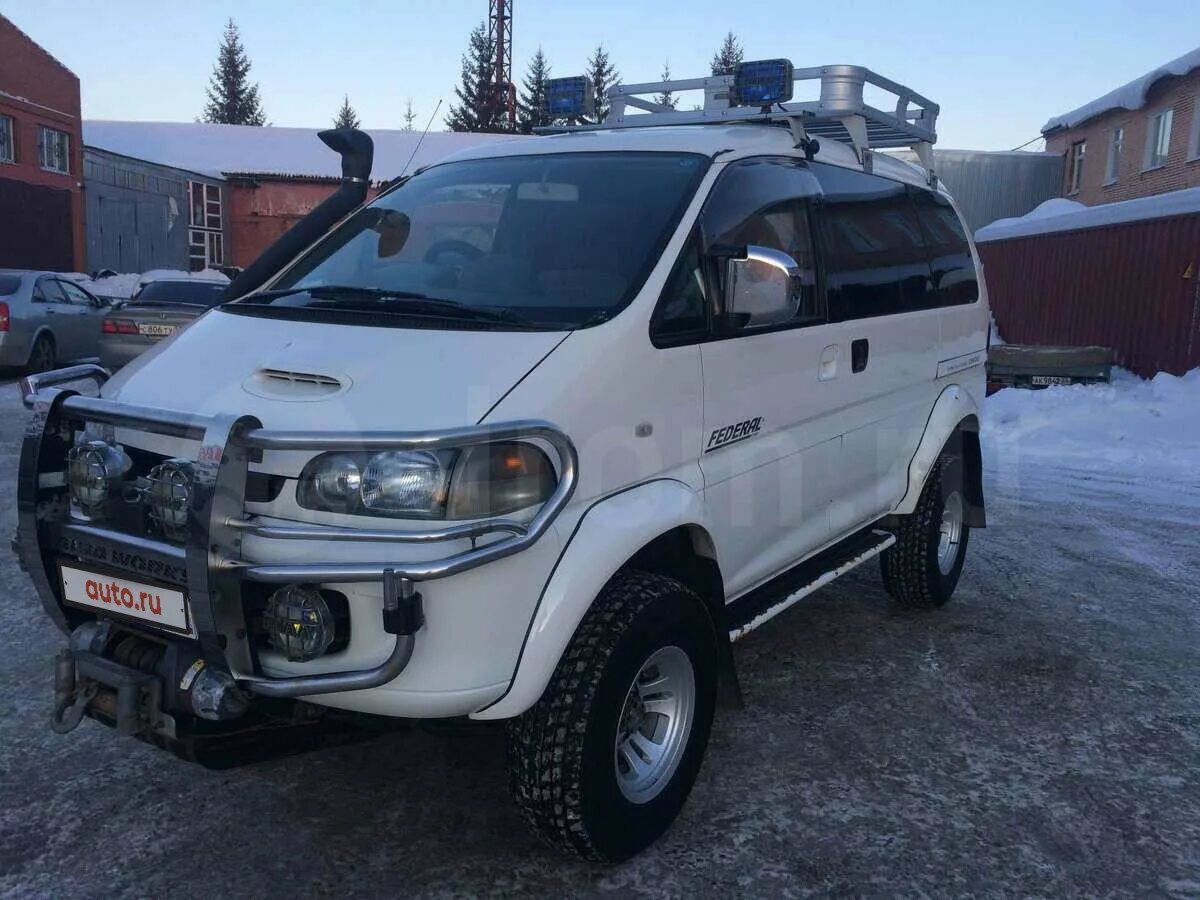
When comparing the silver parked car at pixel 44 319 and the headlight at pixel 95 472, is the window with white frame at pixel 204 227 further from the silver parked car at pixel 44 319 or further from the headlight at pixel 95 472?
the headlight at pixel 95 472

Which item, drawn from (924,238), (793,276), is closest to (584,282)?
(793,276)

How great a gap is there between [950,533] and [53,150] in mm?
28270

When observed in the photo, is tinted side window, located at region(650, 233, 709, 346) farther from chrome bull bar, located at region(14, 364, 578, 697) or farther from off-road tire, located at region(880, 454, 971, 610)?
off-road tire, located at region(880, 454, 971, 610)

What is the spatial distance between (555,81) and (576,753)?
12.5ft

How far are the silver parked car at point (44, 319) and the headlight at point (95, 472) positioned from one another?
1266 centimetres

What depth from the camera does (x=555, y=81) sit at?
17.8ft

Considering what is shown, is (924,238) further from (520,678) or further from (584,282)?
(520,678)

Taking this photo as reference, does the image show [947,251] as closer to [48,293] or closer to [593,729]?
[593,729]

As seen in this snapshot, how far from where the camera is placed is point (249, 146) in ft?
130

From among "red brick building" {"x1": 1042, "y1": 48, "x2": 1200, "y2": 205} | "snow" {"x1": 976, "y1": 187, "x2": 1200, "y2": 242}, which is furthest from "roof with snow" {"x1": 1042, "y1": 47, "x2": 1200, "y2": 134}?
"snow" {"x1": 976, "y1": 187, "x2": 1200, "y2": 242}

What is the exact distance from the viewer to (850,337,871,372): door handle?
423 cm

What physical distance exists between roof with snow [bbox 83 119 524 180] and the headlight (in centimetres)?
3292

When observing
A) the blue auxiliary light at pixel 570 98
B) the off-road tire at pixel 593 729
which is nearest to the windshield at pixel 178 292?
the blue auxiliary light at pixel 570 98

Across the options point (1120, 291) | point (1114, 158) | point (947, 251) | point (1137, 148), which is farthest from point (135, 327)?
point (1114, 158)
